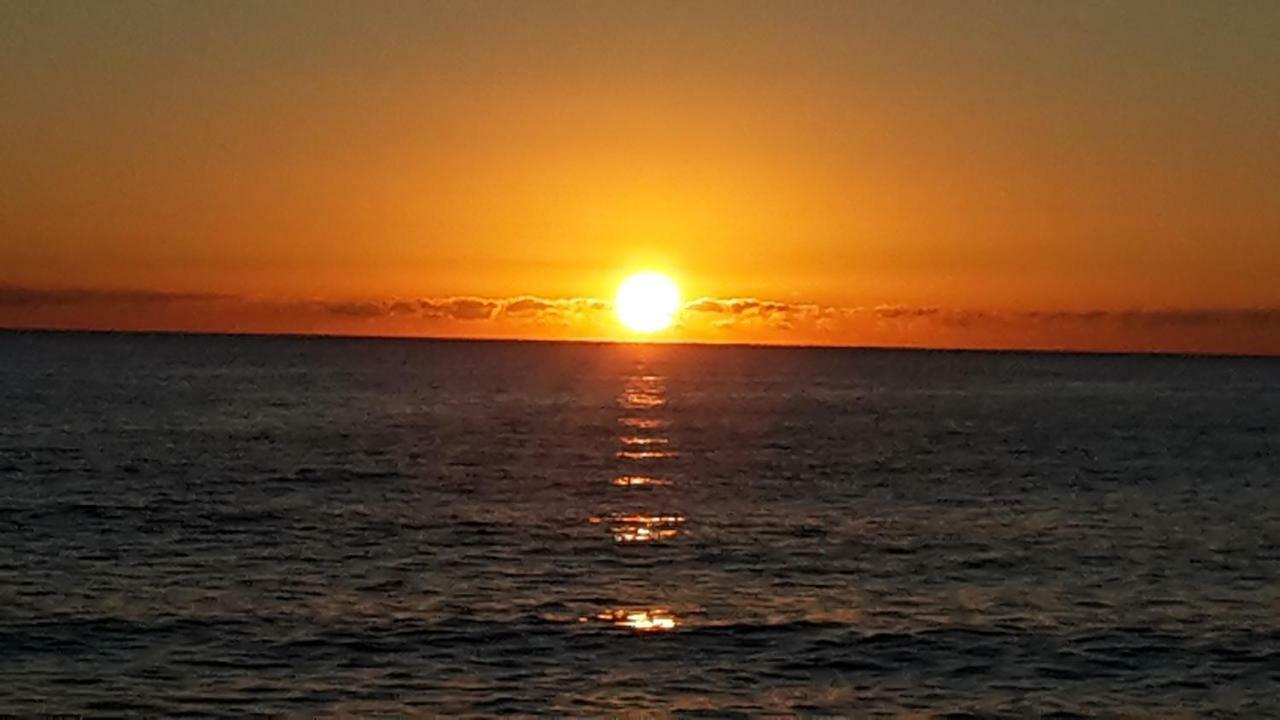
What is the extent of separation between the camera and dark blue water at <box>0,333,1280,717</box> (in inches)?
1117

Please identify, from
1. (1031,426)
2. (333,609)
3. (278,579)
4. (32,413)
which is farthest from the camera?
(1031,426)

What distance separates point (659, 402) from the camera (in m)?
158

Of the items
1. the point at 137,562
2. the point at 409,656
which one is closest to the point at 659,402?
the point at 137,562

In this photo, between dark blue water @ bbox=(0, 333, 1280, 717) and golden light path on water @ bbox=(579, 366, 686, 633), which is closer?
dark blue water @ bbox=(0, 333, 1280, 717)

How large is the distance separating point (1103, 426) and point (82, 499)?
84471mm

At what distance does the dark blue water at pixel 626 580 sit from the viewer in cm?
2836

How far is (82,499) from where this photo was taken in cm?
5472

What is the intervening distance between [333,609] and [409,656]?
16.1 feet

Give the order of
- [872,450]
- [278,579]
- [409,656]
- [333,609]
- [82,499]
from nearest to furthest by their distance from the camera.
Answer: [409,656]
[333,609]
[278,579]
[82,499]
[872,450]

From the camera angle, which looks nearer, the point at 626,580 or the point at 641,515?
the point at 626,580

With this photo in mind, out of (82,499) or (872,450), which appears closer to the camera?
(82,499)

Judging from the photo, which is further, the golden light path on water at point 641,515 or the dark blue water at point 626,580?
the golden light path on water at point 641,515

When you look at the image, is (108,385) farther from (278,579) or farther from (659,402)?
(278,579)

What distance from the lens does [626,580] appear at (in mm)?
39500
